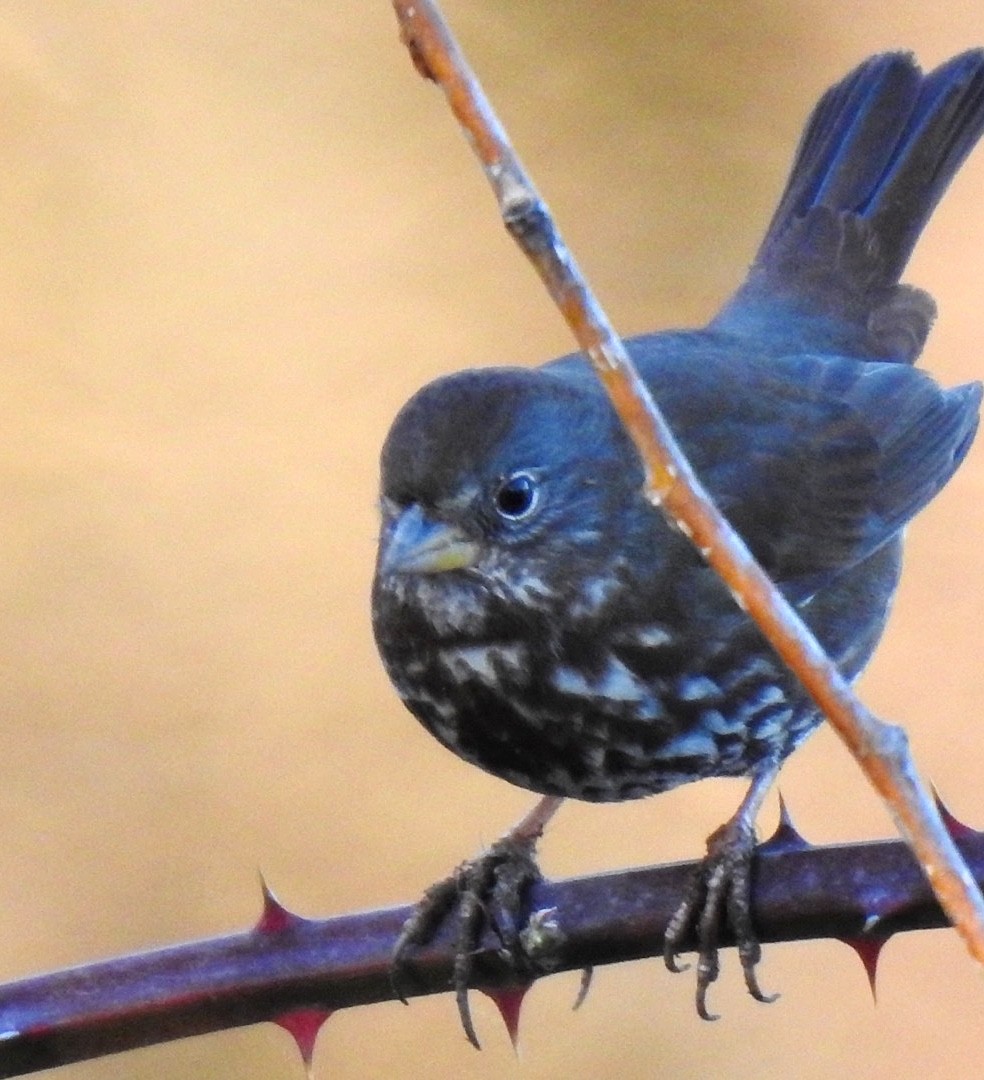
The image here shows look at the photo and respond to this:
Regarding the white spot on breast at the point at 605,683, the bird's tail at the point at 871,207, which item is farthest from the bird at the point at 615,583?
the bird's tail at the point at 871,207

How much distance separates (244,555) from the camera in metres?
4.81

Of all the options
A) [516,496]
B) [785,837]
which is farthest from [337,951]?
[516,496]

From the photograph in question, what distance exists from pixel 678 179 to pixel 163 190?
133cm

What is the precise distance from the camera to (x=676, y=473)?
4.42 feet

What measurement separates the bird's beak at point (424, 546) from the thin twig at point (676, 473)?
1.08 metres

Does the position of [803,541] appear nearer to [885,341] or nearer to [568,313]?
[885,341]

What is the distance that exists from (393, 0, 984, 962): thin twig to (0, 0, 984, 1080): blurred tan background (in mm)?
3219

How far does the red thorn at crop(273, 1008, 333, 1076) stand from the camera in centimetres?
191

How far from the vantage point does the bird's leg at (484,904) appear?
2240 mm

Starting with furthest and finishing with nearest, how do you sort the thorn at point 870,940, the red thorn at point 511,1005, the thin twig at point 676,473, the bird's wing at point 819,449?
the bird's wing at point 819,449
the red thorn at point 511,1005
the thorn at point 870,940
the thin twig at point 676,473

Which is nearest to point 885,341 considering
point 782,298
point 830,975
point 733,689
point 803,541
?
point 782,298

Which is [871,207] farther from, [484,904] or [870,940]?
[870,940]

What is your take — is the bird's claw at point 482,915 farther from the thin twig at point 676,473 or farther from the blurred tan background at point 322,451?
the blurred tan background at point 322,451

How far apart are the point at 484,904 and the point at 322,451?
235 centimetres
